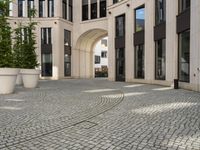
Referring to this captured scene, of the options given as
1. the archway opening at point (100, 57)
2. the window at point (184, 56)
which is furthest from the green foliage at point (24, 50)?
the archway opening at point (100, 57)

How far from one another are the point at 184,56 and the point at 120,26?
11.8 metres

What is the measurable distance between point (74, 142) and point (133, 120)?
229cm

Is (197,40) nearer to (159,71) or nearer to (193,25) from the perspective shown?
(193,25)

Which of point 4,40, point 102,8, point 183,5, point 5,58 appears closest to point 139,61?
point 183,5

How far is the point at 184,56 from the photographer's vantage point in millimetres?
15375

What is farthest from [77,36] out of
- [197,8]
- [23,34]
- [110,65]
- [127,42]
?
[197,8]

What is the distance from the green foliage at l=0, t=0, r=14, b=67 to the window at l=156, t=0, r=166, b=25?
10.8 m

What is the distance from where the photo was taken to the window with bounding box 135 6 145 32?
72.0 ft

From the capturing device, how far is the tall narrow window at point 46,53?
3372cm

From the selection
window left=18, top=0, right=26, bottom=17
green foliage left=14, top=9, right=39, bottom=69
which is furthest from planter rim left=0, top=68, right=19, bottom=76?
window left=18, top=0, right=26, bottom=17

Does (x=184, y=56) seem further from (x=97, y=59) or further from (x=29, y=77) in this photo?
(x=97, y=59)

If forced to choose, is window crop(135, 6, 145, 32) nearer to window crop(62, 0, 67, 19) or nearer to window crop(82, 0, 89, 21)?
window crop(82, 0, 89, 21)

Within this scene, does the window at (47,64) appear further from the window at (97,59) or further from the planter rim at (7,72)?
the window at (97,59)

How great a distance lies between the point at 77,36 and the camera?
3584cm
